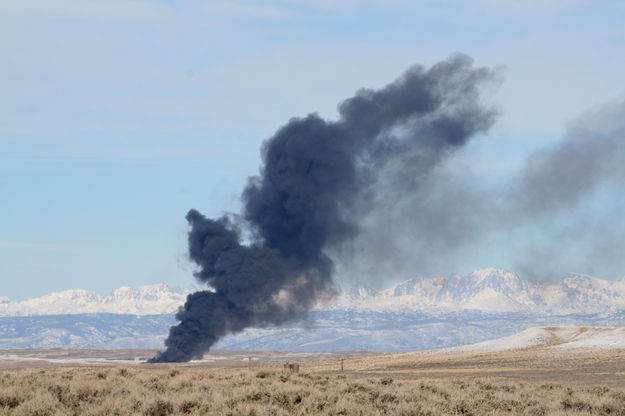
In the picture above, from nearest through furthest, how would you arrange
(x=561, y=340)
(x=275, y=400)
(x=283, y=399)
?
1. (x=275, y=400)
2. (x=283, y=399)
3. (x=561, y=340)

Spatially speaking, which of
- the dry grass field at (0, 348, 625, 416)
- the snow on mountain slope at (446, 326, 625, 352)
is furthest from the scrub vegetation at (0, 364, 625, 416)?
the snow on mountain slope at (446, 326, 625, 352)

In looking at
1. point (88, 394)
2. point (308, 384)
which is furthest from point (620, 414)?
point (88, 394)

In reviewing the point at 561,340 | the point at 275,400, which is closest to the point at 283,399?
the point at 275,400

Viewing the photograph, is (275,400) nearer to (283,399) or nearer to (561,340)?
(283,399)

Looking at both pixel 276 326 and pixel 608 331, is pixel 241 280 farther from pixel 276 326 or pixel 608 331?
pixel 608 331

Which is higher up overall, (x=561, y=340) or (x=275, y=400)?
(x=561, y=340)

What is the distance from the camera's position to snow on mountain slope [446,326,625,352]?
117812mm

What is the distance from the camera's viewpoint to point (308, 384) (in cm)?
3650

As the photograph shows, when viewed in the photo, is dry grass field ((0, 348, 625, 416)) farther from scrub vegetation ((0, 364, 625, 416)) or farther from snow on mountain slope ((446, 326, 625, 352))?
snow on mountain slope ((446, 326, 625, 352))

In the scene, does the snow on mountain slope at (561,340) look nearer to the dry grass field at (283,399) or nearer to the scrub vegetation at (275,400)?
the dry grass field at (283,399)

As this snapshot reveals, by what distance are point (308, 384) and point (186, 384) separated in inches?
231

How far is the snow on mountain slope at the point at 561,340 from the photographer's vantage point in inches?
4638

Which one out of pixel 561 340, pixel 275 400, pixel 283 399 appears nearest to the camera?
pixel 275 400

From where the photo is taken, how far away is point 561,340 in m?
134
